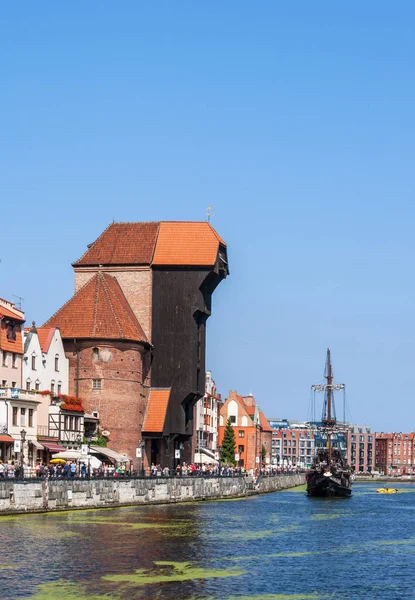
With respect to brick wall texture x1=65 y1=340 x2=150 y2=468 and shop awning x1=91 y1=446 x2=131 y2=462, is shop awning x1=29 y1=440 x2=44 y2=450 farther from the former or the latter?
brick wall texture x1=65 y1=340 x2=150 y2=468

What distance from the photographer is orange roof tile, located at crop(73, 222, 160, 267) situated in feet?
441

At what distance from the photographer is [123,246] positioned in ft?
449

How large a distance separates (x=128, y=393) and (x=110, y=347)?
16.5 ft

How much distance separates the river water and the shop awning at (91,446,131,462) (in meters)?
25.3

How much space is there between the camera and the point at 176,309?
131625 mm

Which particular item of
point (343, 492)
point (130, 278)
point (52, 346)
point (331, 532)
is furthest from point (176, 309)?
point (331, 532)

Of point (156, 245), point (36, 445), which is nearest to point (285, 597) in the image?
point (36, 445)

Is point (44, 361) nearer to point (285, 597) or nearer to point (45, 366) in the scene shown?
point (45, 366)

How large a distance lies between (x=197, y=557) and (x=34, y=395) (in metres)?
48.6

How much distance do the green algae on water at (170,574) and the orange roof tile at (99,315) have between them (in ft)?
227

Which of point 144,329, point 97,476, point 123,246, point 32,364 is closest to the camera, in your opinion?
point 97,476

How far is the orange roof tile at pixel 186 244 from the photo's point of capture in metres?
132

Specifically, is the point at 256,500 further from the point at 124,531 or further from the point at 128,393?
the point at 124,531

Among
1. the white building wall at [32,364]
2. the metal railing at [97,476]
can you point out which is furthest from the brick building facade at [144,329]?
the white building wall at [32,364]
